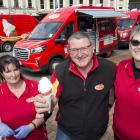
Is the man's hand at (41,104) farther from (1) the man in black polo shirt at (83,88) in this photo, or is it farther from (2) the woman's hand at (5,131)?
(2) the woman's hand at (5,131)

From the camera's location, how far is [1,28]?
18.5 m

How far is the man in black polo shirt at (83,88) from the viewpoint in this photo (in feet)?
8.84

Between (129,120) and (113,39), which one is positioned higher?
(129,120)

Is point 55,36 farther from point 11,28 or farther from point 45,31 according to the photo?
point 11,28

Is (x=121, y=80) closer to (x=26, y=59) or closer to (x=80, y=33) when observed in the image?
(x=80, y=33)

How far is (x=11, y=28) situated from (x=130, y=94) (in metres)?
17.3

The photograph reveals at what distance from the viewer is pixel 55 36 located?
10.8 meters

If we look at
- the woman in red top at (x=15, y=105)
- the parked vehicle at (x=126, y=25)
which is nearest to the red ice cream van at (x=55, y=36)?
the parked vehicle at (x=126, y=25)

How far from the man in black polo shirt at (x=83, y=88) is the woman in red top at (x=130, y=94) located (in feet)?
0.52

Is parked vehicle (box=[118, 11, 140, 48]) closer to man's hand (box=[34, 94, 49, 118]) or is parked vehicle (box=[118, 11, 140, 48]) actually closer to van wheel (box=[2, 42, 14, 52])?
van wheel (box=[2, 42, 14, 52])

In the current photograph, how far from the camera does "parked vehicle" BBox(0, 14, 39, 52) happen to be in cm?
1859

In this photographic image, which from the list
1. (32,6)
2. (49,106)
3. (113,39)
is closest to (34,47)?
(113,39)

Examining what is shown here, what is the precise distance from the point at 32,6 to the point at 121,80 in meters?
46.8

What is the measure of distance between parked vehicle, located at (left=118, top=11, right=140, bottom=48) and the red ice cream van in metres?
3.64
